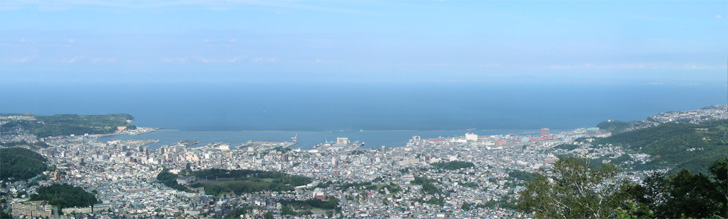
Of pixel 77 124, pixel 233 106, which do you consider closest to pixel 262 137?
pixel 77 124

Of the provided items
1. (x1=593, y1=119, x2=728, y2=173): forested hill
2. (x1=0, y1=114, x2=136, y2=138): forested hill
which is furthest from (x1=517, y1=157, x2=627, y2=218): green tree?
(x1=0, y1=114, x2=136, y2=138): forested hill

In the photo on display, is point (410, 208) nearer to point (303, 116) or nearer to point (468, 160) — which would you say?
point (468, 160)

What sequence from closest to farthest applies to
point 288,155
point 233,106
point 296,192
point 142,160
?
point 296,192, point 142,160, point 288,155, point 233,106

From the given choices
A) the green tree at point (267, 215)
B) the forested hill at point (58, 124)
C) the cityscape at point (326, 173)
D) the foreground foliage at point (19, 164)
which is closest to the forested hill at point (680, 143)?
the cityscape at point (326, 173)

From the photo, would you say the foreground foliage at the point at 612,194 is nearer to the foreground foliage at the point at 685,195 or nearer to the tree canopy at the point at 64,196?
the foreground foliage at the point at 685,195

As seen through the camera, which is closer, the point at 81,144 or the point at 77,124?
the point at 81,144

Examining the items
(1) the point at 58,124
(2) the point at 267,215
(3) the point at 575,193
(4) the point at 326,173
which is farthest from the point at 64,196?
(1) the point at 58,124
